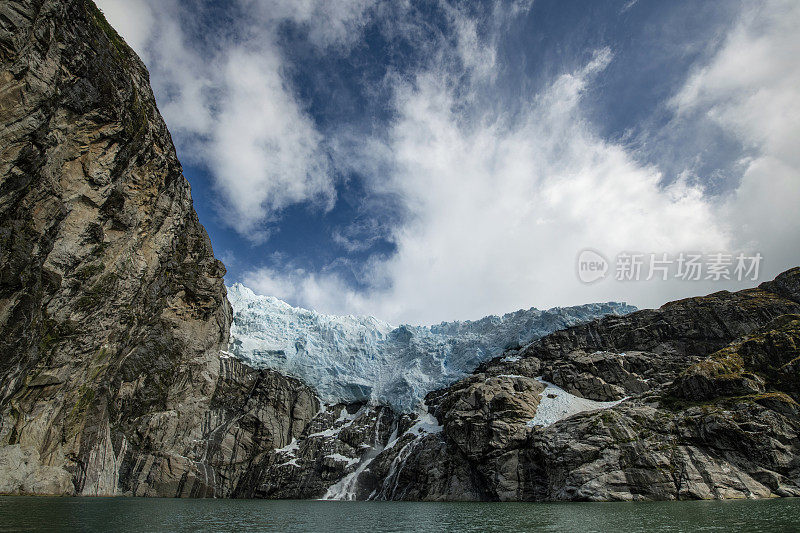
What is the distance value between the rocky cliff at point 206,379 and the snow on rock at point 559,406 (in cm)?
47

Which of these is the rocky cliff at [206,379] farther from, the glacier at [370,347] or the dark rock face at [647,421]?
the glacier at [370,347]

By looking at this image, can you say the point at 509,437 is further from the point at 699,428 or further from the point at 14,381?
the point at 14,381

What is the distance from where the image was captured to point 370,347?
13075 cm

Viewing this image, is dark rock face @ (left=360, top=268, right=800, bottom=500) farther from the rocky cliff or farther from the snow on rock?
the snow on rock

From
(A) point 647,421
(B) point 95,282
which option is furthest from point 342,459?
(B) point 95,282

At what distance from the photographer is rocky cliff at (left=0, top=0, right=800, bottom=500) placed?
34.4 m

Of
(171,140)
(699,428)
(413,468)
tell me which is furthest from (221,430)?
(699,428)

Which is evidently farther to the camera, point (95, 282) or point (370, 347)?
point (370, 347)

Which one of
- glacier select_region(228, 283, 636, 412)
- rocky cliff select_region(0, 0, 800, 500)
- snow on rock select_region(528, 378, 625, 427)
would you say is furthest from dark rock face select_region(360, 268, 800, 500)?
glacier select_region(228, 283, 636, 412)

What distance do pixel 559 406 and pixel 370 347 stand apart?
66.1 metres

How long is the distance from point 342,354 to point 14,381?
299 feet

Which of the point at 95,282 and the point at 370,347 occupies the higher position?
the point at 370,347

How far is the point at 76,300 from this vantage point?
45.5m

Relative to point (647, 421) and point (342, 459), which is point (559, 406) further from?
point (342, 459)
